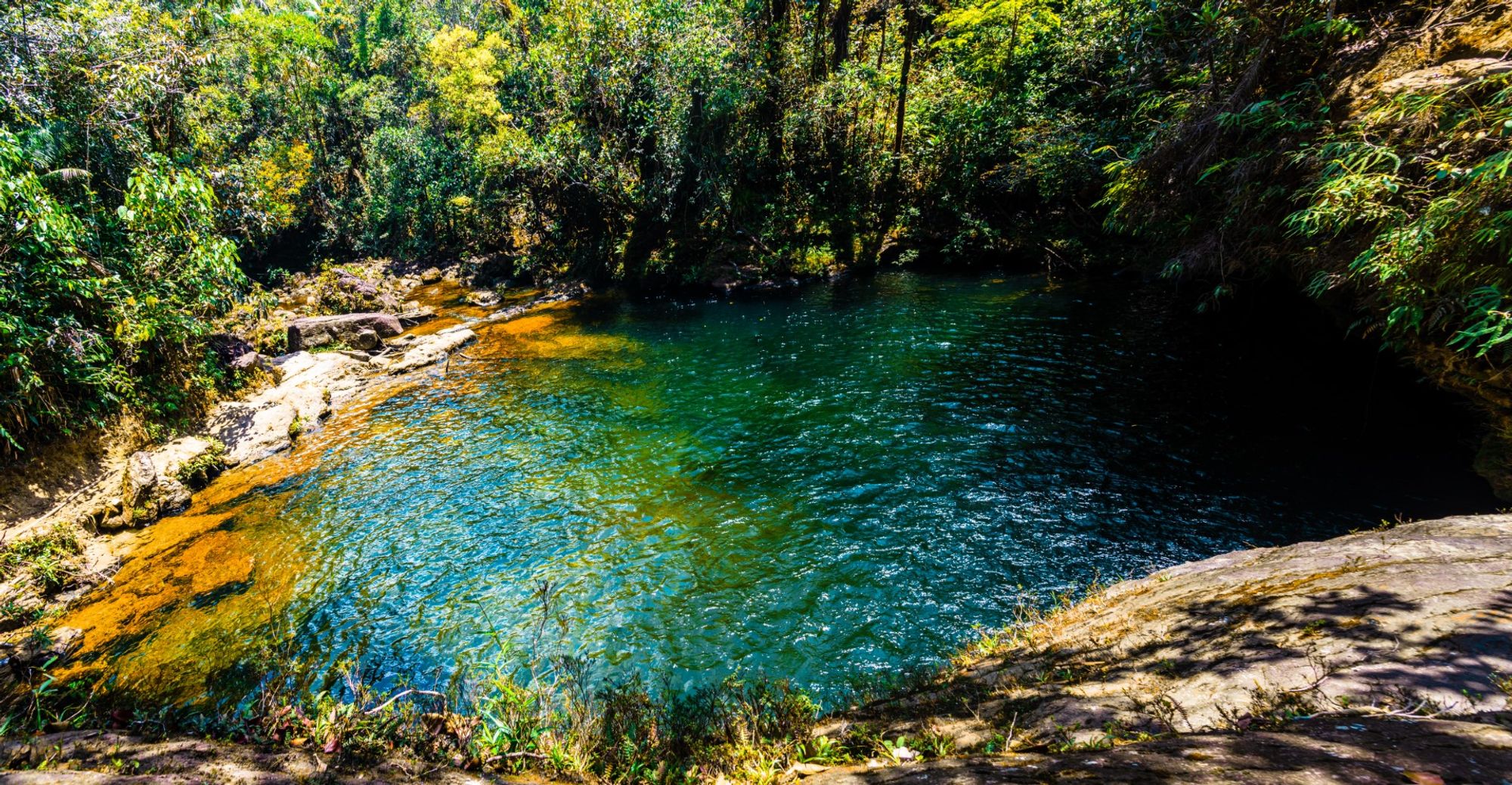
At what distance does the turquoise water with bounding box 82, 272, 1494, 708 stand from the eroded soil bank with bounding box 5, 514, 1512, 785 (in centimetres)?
185

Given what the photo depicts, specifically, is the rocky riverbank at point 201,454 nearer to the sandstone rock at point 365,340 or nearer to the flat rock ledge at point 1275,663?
the sandstone rock at point 365,340

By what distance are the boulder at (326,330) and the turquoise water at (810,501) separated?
253 inches

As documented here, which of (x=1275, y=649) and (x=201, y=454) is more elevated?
(x=1275, y=649)

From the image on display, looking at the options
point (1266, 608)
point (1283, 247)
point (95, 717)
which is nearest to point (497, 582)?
point (95, 717)

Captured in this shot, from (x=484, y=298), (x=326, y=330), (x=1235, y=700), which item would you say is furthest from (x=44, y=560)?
(x=484, y=298)

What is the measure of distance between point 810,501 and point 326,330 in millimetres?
19146

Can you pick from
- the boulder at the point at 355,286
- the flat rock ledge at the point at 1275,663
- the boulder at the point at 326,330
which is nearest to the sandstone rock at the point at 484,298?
the boulder at the point at 355,286

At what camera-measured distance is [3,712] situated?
426 centimetres

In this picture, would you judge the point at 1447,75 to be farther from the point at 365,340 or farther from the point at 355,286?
the point at 355,286

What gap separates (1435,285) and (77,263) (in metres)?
19.7

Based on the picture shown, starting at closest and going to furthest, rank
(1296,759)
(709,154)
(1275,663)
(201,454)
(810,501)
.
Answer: (1296,759) < (1275,663) < (810,501) < (201,454) < (709,154)

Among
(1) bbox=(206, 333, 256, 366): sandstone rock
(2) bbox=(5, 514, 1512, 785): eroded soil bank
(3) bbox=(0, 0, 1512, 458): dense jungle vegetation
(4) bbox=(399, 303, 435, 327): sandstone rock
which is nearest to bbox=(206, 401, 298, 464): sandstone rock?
(3) bbox=(0, 0, 1512, 458): dense jungle vegetation

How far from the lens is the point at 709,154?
25797 millimetres

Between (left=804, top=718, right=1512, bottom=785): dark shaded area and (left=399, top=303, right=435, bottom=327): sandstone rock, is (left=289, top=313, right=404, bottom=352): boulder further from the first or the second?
(left=804, top=718, right=1512, bottom=785): dark shaded area
